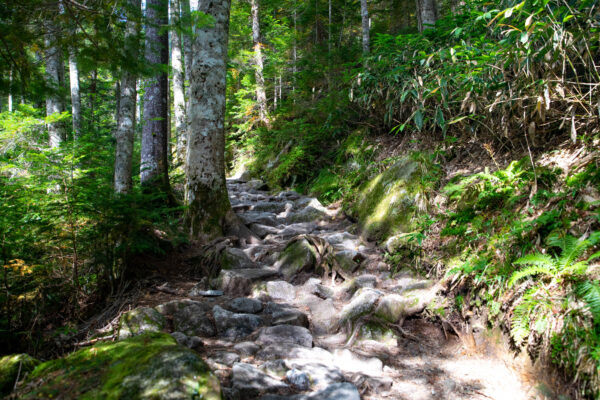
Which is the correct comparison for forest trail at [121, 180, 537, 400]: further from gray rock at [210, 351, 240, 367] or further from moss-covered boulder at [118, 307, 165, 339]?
moss-covered boulder at [118, 307, 165, 339]

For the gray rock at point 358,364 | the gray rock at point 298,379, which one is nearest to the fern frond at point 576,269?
the gray rock at point 358,364

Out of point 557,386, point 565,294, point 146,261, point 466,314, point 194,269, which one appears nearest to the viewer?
point 557,386

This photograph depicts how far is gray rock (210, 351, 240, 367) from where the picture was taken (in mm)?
2402

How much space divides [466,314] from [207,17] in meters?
4.44

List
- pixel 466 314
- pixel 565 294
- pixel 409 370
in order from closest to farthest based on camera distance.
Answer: pixel 565 294
pixel 409 370
pixel 466 314

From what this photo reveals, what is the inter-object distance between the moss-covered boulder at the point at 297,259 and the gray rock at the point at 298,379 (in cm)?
216

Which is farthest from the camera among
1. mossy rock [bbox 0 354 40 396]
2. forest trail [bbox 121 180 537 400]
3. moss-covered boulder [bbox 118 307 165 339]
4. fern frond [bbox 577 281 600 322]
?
moss-covered boulder [bbox 118 307 165 339]

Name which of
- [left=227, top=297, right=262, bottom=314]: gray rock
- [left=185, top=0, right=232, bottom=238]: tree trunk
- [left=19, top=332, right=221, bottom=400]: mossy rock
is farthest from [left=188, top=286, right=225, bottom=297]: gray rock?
[left=19, top=332, right=221, bottom=400]: mossy rock

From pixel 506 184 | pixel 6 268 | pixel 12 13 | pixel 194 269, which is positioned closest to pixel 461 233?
pixel 506 184

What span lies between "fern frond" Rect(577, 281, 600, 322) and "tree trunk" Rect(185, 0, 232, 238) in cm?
460

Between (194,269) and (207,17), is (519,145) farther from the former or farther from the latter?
(194,269)

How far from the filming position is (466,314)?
2.87 metres

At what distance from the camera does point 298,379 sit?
221cm

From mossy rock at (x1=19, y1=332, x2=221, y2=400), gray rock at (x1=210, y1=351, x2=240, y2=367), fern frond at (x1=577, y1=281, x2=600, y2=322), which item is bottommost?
gray rock at (x1=210, y1=351, x2=240, y2=367)
